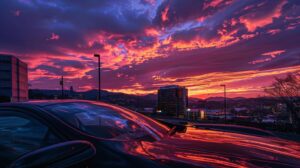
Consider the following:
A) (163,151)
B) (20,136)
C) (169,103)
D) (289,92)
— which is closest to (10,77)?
(169,103)

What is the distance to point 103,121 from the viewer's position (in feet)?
9.37

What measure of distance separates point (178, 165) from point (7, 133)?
5.50 ft

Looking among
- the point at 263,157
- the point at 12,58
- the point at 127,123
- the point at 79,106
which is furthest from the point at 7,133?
the point at 12,58

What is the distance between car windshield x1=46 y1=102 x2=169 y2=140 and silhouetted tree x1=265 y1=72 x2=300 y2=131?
133 ft

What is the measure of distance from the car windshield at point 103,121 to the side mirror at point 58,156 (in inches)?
22.2

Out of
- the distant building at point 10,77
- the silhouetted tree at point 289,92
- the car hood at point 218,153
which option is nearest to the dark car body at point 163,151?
the car hood at point 218,153

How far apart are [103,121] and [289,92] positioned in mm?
44073

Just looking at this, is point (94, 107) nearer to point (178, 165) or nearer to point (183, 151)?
point (183, 151)

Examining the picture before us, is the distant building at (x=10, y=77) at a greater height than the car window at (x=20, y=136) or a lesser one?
greater

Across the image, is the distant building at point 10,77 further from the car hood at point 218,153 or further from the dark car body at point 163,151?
the car hood at point 218,153

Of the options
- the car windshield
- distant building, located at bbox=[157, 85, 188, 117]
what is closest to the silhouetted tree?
distant building, located at bbox=[157, 85, 188, 117]

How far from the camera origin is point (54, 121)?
7.60ft

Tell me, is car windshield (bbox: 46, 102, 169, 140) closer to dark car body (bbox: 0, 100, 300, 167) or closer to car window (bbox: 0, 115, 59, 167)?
dark car body (bbox: 0, 100, 300, 167)

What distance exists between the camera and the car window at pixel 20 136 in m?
2.35
